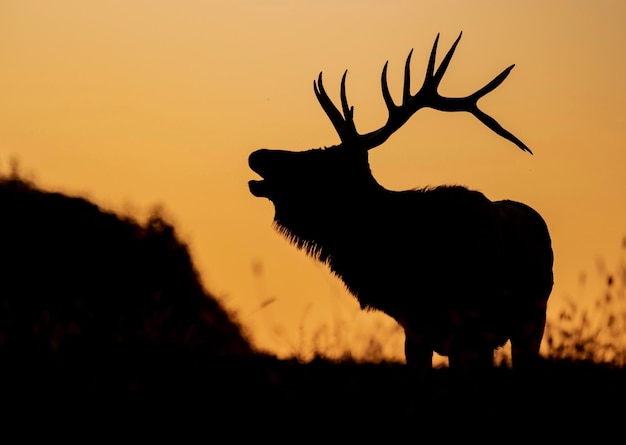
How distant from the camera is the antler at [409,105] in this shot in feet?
28.6

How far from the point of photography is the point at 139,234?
458 inches

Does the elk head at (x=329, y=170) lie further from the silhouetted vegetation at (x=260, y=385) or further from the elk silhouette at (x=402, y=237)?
the silhouetted vegetation at (x=260, y=385)

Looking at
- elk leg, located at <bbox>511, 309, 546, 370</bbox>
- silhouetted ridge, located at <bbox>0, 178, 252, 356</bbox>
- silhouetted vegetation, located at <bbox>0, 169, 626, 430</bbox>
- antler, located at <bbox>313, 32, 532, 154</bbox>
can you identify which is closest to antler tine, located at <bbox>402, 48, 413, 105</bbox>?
antler, located at <bbox>313, 32, 532, 154</bbox>

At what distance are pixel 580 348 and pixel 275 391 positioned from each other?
1609mm

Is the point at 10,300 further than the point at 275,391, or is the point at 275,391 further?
the point at 10,300

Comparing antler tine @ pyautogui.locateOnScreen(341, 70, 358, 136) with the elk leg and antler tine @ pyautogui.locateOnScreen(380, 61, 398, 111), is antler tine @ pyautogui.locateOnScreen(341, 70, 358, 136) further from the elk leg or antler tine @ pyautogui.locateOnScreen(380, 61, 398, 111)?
the elk leg

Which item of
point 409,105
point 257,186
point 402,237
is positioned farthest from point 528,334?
point 257,186

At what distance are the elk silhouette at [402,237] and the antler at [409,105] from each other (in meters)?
0.01

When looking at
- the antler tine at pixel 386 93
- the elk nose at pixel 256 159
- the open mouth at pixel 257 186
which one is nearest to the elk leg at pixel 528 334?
the antler tine at pixel 386 93

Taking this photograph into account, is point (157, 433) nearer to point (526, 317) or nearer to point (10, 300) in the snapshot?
point (526, 317)

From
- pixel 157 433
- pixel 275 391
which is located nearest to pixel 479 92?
pixel 275 391

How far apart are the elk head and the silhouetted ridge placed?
2865 millimetres

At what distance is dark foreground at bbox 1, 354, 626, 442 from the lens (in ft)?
15.8

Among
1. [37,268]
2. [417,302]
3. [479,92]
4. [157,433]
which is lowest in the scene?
[157,433]
